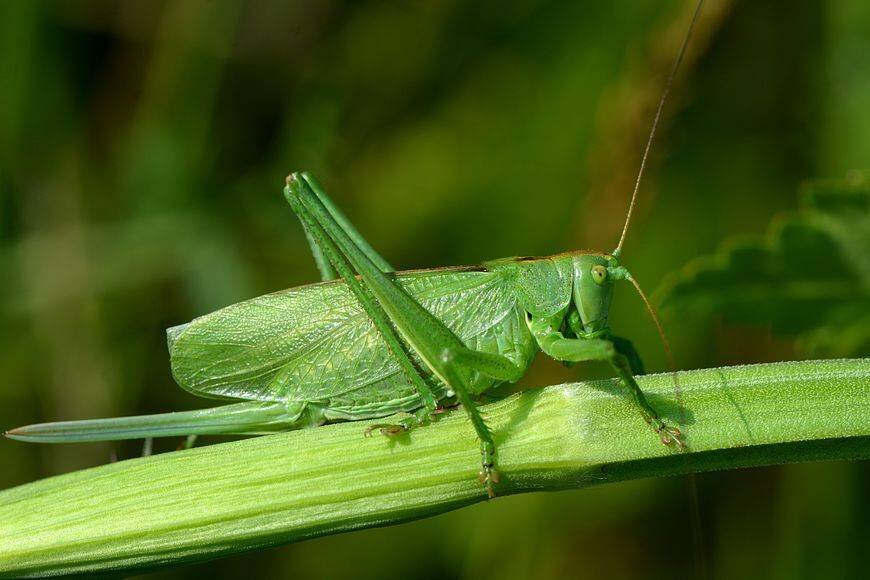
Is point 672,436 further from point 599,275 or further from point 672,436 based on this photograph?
point 599,275

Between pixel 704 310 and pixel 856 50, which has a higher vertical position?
pixel 856 50

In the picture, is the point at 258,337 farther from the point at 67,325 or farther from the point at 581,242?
the point at 67,325

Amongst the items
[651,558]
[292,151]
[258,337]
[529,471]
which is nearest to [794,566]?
[651,558]

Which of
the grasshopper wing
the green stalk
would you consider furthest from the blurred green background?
the green stalk

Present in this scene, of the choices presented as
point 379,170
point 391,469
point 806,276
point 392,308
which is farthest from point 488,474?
point 379,170

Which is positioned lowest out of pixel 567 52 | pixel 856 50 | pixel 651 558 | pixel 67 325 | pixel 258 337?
pixel 651 558

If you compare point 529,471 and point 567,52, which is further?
point 567,52

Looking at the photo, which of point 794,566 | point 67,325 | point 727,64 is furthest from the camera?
point 67,325

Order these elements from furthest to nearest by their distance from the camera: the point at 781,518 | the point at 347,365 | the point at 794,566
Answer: the point at 781,518 < the point at 794,566 < the point at 347,365

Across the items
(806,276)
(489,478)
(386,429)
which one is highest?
(806,276)
